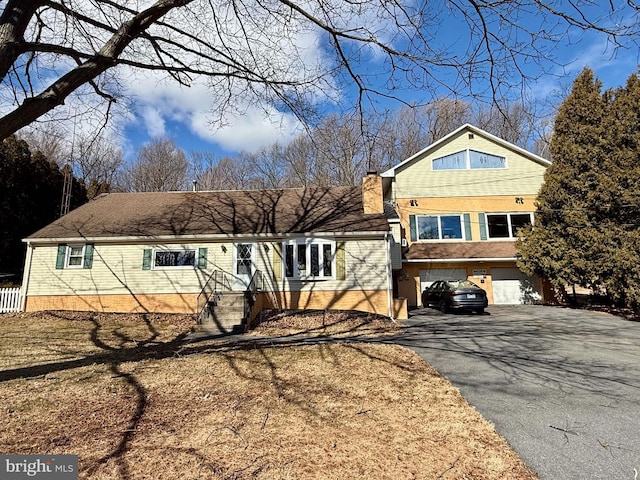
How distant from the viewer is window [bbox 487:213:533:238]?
20141mm

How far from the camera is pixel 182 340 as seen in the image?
9.52 meters

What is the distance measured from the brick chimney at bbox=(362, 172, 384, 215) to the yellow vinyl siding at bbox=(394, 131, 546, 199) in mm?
5132

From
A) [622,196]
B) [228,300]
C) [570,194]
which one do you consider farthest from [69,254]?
[622,196]

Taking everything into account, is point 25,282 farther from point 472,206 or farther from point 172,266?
point 472,206

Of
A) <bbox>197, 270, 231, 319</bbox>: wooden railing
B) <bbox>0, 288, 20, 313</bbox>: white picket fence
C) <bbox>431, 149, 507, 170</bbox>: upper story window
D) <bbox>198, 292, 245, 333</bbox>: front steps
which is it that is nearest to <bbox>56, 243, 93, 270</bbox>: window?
<bbox>0, 288, 20, 313</bbox>: white picket fence

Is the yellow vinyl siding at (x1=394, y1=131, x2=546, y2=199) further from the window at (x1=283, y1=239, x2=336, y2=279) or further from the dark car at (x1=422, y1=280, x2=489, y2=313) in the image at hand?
the window at (x1=283, y1=239, x2=336, y2=279)

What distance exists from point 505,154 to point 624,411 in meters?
19.1

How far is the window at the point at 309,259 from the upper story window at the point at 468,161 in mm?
10395

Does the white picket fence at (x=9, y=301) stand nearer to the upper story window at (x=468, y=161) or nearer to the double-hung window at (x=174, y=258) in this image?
the double-hung window at (x=174, y=258)

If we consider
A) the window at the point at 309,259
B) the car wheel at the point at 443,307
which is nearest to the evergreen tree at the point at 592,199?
the car wheel at the point at 443,307

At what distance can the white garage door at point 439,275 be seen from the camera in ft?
63.9

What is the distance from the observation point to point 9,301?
1419 cm

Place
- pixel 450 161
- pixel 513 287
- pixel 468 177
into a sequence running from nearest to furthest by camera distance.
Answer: pixel 513 287 < pixel 468 177 < pixel 450 161

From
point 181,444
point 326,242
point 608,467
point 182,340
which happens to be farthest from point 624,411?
point 326,242
